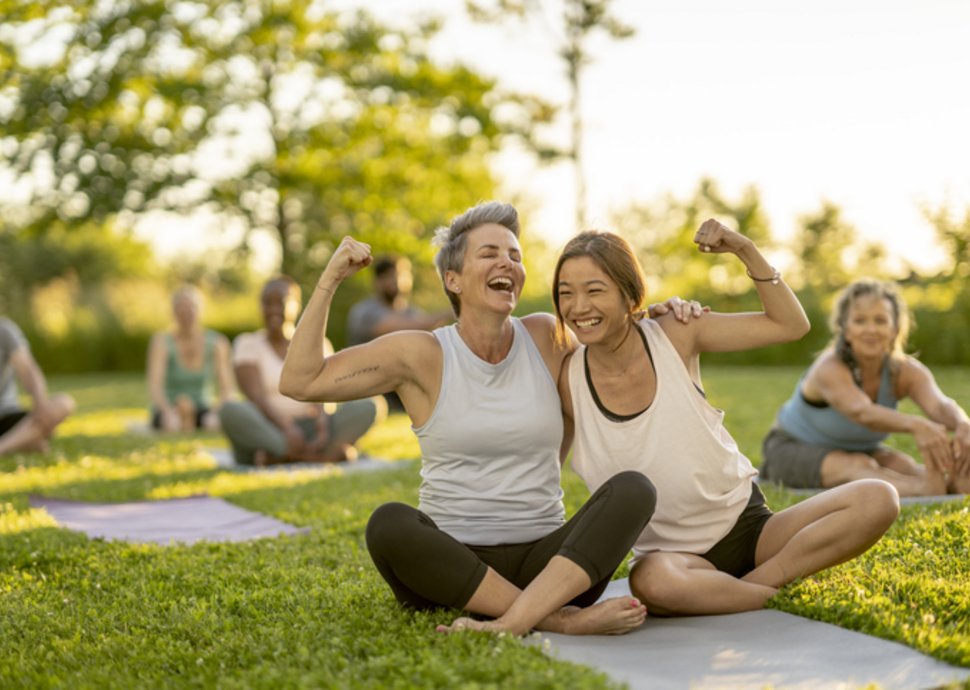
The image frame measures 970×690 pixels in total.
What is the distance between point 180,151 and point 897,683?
22.1m

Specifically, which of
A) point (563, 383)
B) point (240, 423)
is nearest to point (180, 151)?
point (240, 423)

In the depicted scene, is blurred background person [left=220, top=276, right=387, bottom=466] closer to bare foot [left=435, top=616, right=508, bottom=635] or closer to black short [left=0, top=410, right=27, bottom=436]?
black short [left=0, top=410, right=27, bottom=436]

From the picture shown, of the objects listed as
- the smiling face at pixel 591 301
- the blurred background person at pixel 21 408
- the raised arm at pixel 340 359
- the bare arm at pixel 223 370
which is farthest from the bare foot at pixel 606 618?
the bare arm at pixel 223 370

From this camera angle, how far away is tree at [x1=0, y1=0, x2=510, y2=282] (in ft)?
72.1

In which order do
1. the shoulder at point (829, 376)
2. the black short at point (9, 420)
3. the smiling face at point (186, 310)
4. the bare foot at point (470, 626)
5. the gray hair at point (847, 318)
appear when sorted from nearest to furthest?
the bare foot at point (470, 626), the shoulder at point (829, 376), the gray hair at point (847, 318), the black short at point (9, 420), the smiling face at point (186, 310)

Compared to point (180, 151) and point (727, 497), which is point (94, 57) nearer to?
point (180, 151)

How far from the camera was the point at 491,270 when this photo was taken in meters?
3.75

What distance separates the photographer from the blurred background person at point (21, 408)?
352 inches

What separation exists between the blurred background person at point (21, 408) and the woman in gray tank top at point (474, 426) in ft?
19.8

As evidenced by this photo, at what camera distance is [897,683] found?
2857 mm

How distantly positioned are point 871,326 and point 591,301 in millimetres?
3098

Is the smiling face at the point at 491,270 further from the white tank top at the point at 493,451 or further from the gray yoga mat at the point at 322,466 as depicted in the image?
the gray yoga mat at the point at 322,466

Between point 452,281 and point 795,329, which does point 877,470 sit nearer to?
point 795,329

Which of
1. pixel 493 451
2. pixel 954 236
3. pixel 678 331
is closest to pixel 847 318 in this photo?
pixel 678 331
